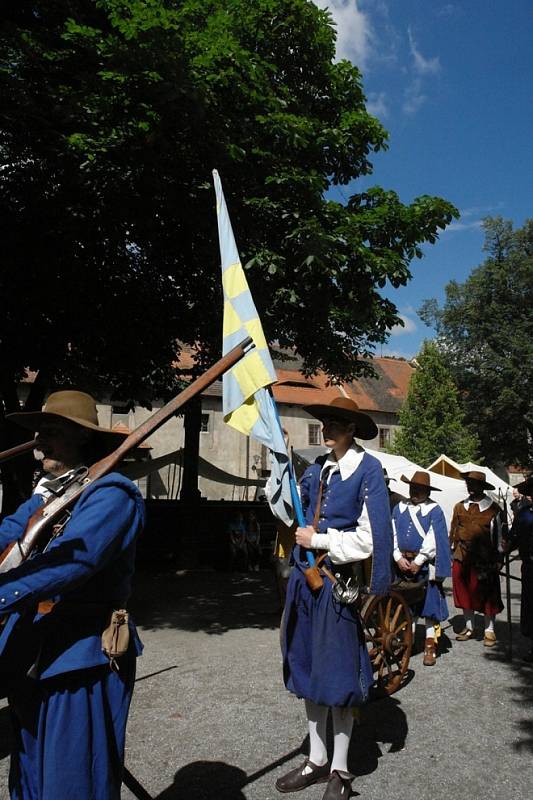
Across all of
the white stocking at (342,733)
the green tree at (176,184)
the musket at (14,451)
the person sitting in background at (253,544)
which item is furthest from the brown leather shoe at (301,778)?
the person sitting in background at (253,544)

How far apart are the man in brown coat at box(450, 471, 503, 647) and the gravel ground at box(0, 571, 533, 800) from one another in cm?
39

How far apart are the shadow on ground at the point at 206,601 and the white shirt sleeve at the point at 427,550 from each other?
8.65ft

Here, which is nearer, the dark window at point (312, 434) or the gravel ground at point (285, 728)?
the gravel ground at point (285, 728)

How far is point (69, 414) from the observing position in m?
2.43

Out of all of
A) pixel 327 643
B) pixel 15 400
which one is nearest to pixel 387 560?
pixel 327 643

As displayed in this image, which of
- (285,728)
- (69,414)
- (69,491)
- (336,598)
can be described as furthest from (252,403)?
(285,728)

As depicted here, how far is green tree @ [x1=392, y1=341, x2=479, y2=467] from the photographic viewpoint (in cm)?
3597

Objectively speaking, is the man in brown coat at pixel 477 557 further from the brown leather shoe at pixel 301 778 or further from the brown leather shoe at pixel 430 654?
the brown leather shoe at pixel 301 778

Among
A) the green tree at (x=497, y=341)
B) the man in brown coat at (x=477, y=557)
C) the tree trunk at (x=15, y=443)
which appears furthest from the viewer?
the green tree at (x=497, y=341)

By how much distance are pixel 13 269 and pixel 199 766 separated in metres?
6.41

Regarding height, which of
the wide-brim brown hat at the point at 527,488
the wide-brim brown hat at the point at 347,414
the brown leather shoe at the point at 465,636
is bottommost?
the brown leather shoe at the point at 465,636

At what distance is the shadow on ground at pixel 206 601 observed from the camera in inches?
329

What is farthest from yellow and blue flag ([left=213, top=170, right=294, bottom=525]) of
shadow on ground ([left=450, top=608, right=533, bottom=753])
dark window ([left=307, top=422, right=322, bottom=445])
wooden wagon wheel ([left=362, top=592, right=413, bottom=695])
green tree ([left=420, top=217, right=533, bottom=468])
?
dark window ([left=307, top=422, right=322, bottom=445])

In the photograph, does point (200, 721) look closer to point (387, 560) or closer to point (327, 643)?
point (327, 643)
